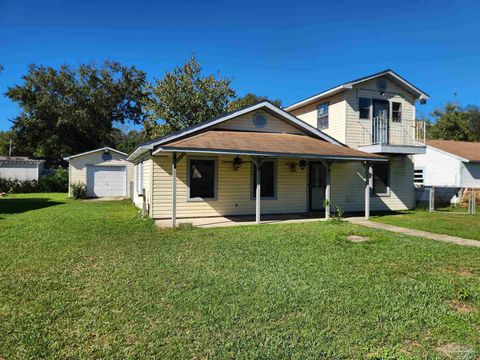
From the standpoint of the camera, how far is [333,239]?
309 inches

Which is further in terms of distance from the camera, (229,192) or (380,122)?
(380,122)

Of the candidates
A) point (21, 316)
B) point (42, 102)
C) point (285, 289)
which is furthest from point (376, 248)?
point (42, 102)

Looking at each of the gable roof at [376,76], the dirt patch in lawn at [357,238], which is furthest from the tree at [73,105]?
the dirt patch in lawn at [357,238]

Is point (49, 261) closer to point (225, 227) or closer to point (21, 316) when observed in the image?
point (21, 316)

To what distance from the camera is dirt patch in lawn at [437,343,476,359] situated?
2871mm

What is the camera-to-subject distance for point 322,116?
15086mm

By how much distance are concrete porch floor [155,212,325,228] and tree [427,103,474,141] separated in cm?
3394

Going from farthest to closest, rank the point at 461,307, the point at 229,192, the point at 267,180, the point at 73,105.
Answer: the point at 73,105, the point at 267,180, the point at 229,192, the point at 461,307

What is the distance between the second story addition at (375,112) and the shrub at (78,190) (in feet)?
47.3

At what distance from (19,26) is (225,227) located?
14.9m

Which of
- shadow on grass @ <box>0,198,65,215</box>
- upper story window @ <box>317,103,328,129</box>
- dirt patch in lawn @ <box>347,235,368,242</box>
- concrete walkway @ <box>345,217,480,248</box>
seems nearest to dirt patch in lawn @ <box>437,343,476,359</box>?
dirt patch in lawn @ <box>347,235,368,242</box>

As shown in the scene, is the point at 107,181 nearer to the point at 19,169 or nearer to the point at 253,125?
the point at 19,169

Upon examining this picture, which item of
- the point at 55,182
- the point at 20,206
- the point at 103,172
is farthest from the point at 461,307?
the point at 55,182

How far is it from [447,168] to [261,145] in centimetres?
1516
